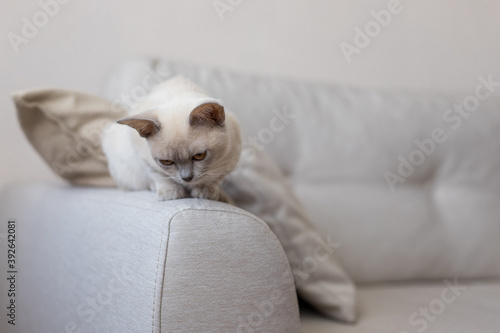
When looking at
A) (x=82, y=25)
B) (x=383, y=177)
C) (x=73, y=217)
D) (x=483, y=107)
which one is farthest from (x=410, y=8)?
(x=73, y=217)

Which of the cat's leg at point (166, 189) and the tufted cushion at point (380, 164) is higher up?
the cat's leg at point (166, 189)

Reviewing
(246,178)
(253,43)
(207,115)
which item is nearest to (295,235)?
(246,178)

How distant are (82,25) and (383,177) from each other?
1.35 metres

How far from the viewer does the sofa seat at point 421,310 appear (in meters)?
1.08

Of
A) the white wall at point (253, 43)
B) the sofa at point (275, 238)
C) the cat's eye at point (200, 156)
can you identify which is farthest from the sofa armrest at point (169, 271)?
the white wall at point (253, 43)

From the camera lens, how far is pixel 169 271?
2.34ft

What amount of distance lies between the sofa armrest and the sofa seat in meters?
0.34

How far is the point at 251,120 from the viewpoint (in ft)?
5.27

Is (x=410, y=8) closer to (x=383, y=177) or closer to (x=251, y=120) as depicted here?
(x=383, y=177)

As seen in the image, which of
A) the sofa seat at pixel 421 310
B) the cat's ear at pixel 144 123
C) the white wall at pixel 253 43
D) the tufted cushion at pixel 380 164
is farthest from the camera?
the white wall at pixel 253 43

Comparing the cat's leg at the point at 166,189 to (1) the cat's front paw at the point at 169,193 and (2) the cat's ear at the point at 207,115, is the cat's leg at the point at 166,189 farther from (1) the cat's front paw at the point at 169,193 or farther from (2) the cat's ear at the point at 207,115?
(2) the cat's ear at the point at 207,115

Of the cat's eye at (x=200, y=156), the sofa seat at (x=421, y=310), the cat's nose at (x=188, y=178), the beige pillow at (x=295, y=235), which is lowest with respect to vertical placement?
the sofa seat at (x=421, y=310)

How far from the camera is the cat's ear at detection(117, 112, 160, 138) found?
87cm

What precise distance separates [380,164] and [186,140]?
97 cm
